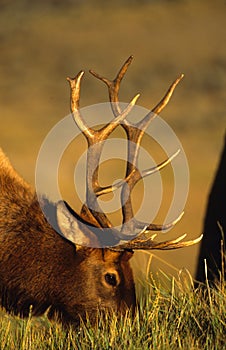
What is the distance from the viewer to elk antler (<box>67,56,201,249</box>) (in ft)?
20.3

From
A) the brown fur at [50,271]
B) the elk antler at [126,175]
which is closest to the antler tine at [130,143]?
the elk antler at [126,175]

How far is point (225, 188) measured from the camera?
7996mm

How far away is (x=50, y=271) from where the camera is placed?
6.35 meters

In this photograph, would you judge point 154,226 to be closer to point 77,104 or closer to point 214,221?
point 77,104

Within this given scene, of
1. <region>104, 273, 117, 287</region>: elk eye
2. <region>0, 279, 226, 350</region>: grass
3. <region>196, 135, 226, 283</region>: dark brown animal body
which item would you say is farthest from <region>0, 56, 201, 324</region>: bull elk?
<region>196, 135, 226, 283</region>: dark brown animal body

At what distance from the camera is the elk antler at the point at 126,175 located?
6.18 meters

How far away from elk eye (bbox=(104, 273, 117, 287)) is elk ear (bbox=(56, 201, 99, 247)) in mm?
265

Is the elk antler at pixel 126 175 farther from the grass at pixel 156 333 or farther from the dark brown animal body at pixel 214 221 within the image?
the dark brown animal body at pixel 214 221

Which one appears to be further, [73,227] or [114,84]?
[114,84]

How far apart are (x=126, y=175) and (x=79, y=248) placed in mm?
703

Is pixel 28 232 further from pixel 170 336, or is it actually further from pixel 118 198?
pixel 170 336

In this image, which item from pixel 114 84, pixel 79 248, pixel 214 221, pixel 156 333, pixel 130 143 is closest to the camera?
pixel 156 333

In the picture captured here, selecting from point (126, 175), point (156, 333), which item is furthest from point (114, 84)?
point (156, 333)

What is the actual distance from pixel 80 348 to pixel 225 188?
12.0ft
